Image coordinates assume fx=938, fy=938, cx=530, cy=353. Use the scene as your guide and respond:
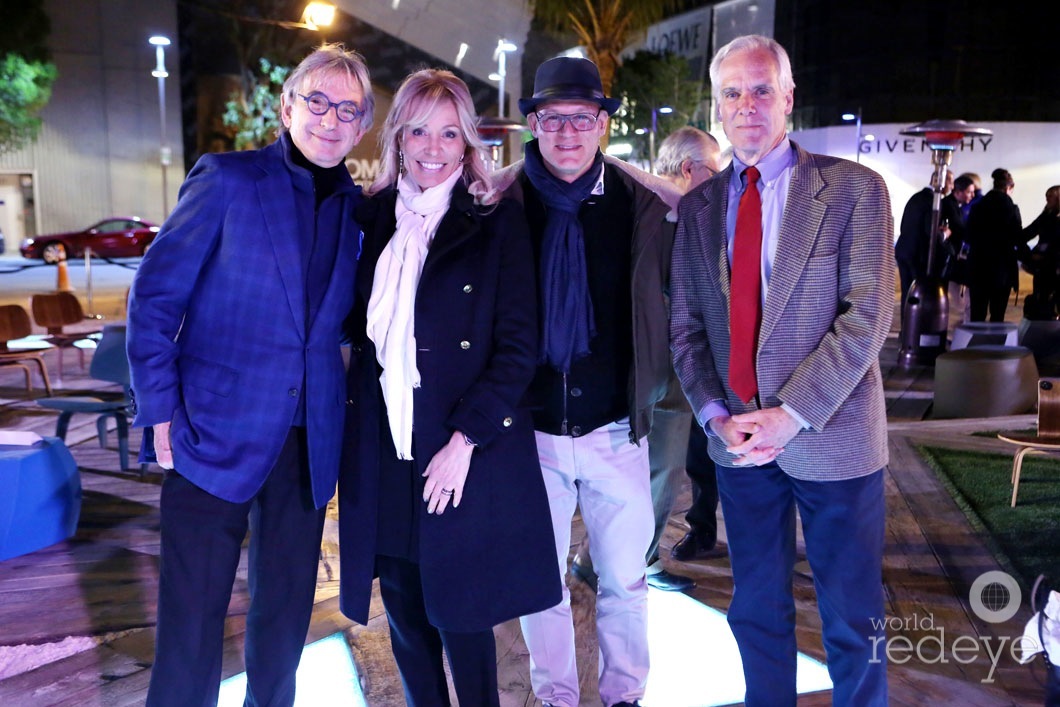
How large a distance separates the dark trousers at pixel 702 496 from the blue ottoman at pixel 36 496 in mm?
3009

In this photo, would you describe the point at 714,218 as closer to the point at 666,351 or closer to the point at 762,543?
the point at 666,351

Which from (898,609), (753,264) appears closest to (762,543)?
(753,264)

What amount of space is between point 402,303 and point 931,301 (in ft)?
27.0

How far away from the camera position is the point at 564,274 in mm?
2527

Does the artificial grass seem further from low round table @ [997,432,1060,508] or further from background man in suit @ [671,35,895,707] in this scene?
background man in suit @ [671,35,895,707]

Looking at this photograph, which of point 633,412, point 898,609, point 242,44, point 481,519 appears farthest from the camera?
point 242,44

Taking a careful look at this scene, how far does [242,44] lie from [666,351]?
88.1 feet

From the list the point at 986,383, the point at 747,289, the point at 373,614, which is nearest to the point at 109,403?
the point at 373,614

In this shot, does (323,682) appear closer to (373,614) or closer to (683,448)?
(373,614)

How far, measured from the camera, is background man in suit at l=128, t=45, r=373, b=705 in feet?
7.21

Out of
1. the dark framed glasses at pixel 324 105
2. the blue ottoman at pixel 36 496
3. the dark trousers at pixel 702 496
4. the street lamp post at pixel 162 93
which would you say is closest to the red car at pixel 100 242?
the street lamp post at pixel 162 93

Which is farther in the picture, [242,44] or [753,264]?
[242,44]

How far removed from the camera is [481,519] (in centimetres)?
235

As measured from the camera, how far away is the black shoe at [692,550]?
4.23 metres
